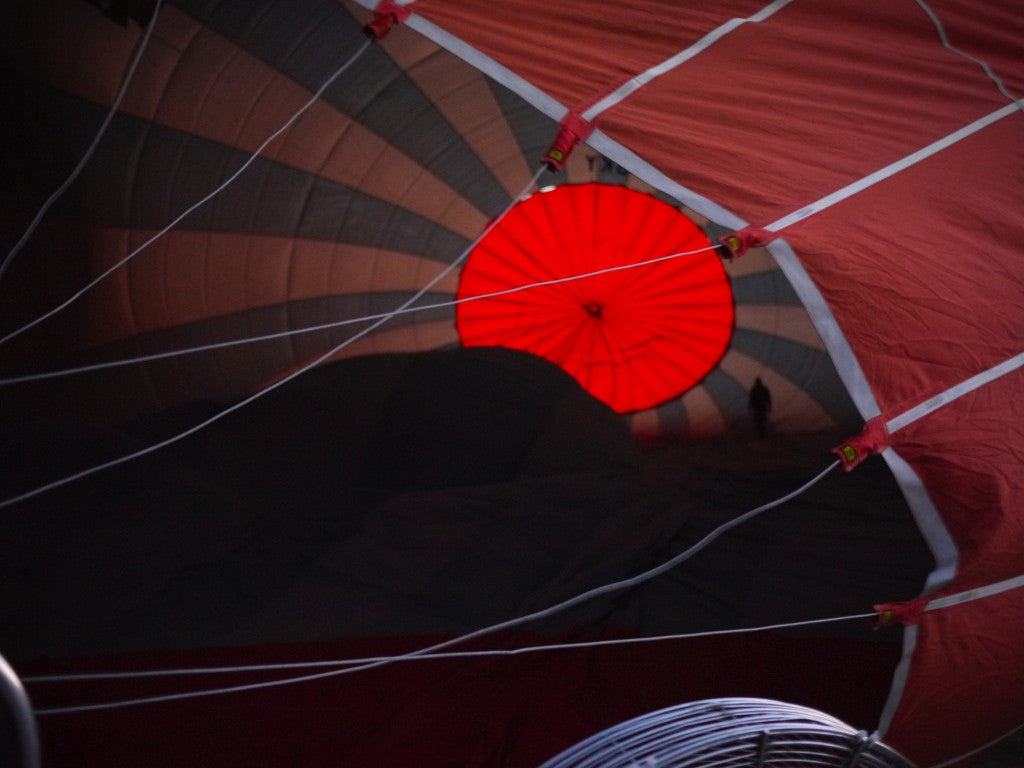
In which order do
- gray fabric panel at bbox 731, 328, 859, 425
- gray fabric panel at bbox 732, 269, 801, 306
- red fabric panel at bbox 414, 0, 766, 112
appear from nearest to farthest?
1. red fabric panel at bbox 414, 0, 766, 112
2. gray fabric panel at bbox 732, 269, 801, 306
3. gray fabric panel at bbox 731, 328, 859, 425

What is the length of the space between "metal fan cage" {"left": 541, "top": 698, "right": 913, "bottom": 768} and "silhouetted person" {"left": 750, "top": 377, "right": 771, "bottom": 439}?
2.88 meters

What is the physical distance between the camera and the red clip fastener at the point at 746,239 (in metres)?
1.16

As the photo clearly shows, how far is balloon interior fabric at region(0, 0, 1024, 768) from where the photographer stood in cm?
119

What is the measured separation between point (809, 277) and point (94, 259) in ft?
7.11

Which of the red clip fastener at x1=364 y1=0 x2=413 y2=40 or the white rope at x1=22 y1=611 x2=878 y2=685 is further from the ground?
the red clip fastener at x1=364 y1=0 x2=413 y2=40

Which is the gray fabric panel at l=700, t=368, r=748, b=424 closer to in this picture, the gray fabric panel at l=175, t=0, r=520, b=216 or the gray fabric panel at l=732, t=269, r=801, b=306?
the gray fabric panel at l=732, t=269, r=801, b=306

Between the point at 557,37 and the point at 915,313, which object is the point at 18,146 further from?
the point at 915,313

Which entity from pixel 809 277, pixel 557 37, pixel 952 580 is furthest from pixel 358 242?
pixel 952 580

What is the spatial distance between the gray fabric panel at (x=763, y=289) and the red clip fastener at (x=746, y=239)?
7.74 ft

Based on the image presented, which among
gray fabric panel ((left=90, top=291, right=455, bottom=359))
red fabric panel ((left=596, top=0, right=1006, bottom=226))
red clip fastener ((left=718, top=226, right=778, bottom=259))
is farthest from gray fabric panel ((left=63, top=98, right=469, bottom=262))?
red clip fastener ((left=718, top=226, right=778, bottom=259))

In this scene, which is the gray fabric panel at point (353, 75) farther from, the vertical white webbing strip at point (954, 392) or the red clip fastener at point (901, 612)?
the red clip fastener at point (901, 612)

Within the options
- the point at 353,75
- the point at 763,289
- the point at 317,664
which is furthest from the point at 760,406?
the point at 317,664

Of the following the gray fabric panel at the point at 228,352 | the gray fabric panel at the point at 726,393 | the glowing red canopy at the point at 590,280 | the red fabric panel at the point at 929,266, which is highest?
the glowing red canopy at the point at 590,280

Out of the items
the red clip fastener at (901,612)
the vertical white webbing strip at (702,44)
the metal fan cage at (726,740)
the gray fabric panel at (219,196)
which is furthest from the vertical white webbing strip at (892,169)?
the gray fabric panel at (219,196)
